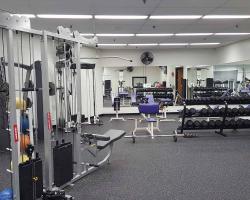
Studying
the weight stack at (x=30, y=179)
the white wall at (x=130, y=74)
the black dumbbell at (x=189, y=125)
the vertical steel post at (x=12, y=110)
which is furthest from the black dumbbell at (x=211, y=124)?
the vertical steel post at (x=12, y=110)

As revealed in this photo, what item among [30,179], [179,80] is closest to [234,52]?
[179,80]

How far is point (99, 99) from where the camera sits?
955 centimetres

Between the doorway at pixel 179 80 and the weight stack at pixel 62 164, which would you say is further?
the doorway at pixel 179 80

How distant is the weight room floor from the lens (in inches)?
117

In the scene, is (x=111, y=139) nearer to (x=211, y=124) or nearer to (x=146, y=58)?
(x=211, y=124)

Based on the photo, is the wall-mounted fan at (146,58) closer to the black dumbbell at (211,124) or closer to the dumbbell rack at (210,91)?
the dumbbell rack at (210,91)

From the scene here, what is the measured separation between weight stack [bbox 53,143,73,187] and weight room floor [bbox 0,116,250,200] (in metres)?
0.16

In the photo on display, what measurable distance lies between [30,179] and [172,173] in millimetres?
1979

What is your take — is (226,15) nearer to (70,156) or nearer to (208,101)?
(208,101)

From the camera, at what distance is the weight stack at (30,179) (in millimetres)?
2338

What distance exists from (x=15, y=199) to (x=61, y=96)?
1433mm

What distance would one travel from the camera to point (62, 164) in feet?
9.88

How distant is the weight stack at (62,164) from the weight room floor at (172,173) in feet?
0.52
